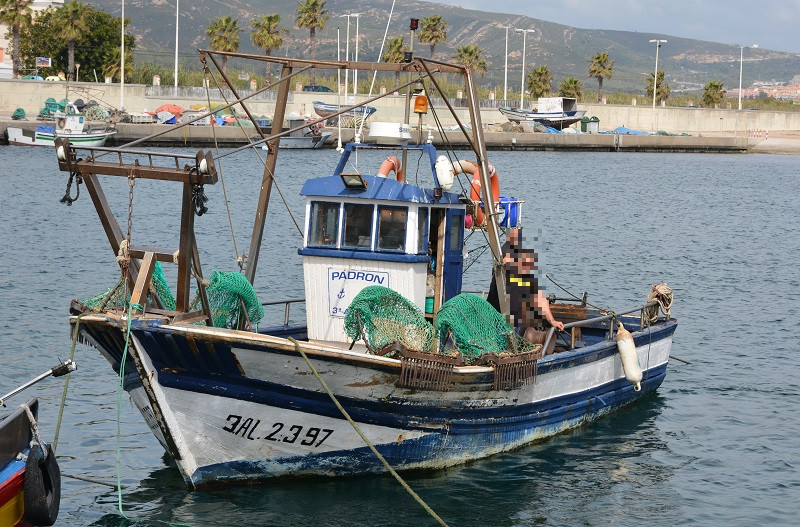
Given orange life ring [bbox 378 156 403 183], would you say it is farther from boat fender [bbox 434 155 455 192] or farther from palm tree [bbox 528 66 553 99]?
palm tree [bbox 528 66 553 99]

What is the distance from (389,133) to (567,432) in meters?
5.01

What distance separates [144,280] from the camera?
39.3ft

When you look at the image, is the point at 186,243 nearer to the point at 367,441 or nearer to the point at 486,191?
the point at 367,441

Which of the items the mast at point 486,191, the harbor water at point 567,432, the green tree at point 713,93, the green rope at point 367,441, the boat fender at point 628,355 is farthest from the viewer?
the green tree at point 713,93

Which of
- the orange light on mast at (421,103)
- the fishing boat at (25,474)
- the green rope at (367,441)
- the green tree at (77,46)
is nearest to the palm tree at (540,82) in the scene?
the green tree at (77,46)

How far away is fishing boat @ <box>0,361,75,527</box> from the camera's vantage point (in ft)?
34.0

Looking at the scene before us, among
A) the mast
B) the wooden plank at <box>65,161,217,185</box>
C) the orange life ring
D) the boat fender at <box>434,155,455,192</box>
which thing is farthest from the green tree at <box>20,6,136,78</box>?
the wooden plank at <box>65,161,217,185</box>

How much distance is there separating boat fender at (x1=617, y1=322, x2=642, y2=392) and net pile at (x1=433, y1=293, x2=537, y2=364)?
8.94ft

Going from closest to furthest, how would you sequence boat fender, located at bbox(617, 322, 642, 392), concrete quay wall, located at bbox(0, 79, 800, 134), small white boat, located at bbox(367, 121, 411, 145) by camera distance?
small white boat, located at bbox(367, 121, 411, 145), boat fender, located at bbox(617, 322, 642, 392), concrete quay wall, located at bbox(0, 79, 800, 134)

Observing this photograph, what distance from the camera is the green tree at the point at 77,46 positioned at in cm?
9131

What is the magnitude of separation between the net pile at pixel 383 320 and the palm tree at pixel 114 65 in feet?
269

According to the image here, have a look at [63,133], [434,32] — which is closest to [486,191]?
[63,133]

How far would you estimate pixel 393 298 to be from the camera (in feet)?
41.3

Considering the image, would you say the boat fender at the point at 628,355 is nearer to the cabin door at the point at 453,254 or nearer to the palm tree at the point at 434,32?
the cabin door at the point at 453,254
